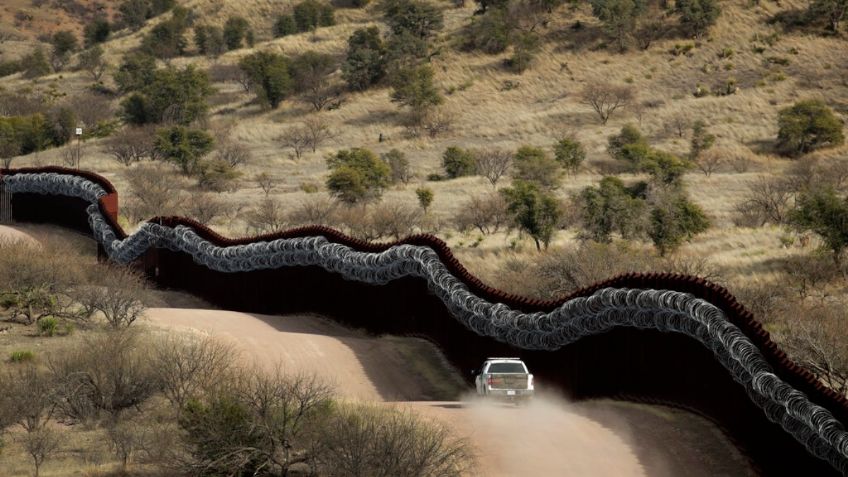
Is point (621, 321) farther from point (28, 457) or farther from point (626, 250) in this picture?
point (626, 250)

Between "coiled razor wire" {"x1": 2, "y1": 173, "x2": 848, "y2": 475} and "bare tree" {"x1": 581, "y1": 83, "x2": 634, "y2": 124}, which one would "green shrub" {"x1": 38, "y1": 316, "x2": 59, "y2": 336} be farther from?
"bare tree" {"x1": 581, "y1": 83, "x2": 634, "y2": 124}

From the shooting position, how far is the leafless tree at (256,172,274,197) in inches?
2699

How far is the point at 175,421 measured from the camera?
24203 mm

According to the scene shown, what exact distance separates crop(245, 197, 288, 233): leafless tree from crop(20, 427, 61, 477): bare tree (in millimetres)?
31422

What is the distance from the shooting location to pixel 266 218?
56062 millimetres

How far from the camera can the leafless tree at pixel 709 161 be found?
7231 cm

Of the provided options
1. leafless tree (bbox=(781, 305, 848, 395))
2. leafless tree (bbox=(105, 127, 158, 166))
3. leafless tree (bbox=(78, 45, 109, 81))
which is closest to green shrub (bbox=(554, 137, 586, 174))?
leafless tree (bbox=(105, 127, 158, 166))

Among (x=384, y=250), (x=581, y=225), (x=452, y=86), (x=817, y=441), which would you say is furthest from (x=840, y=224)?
(x=452, y=86)

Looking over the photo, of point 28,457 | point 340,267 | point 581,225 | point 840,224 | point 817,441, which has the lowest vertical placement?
point 581,225

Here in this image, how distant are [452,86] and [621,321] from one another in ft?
233

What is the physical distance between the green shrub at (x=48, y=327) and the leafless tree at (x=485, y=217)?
26.0 metres

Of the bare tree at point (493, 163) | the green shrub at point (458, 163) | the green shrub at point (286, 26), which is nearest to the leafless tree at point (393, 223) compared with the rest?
the bare tree at point (493, 163)

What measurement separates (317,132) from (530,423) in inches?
2583

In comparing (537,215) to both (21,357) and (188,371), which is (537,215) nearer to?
(21,357)
